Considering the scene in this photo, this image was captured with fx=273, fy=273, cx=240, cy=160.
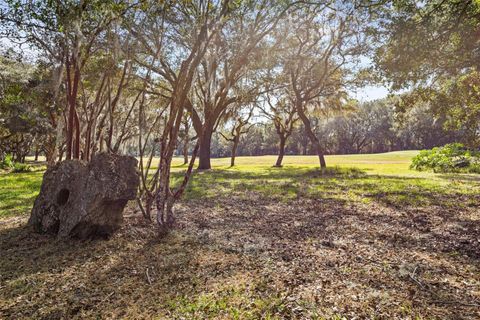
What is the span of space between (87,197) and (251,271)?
3026mm

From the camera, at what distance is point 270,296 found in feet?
10.6

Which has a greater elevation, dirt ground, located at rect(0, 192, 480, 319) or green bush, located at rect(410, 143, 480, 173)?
green bush, located at rect(410, 143, 480, 173)

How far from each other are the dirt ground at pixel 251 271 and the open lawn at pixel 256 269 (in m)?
0.02

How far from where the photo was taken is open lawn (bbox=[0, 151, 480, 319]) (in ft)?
9.82

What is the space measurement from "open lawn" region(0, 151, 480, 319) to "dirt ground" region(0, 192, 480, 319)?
17mm

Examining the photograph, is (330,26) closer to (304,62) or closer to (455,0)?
(304,62)

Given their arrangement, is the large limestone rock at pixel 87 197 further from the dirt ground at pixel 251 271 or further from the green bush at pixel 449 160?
the green bush at pixel 449 160

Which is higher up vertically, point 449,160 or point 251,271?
point 449,160

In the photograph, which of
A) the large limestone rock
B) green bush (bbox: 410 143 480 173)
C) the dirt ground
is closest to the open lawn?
the dirt ground

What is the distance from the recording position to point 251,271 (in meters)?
3.87

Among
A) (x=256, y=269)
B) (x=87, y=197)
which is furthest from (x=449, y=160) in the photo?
(x=87, y=197)

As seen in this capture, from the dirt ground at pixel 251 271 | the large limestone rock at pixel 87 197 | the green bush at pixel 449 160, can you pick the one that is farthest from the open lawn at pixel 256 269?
the green bush at pixel 449 160

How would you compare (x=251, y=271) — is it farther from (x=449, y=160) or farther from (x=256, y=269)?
(x=449, y=160)

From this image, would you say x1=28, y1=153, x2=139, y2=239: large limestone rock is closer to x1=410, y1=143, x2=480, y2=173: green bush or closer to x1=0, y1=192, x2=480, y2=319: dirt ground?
x1=0, y1=192, x2=480, y2=319: dirt ground
